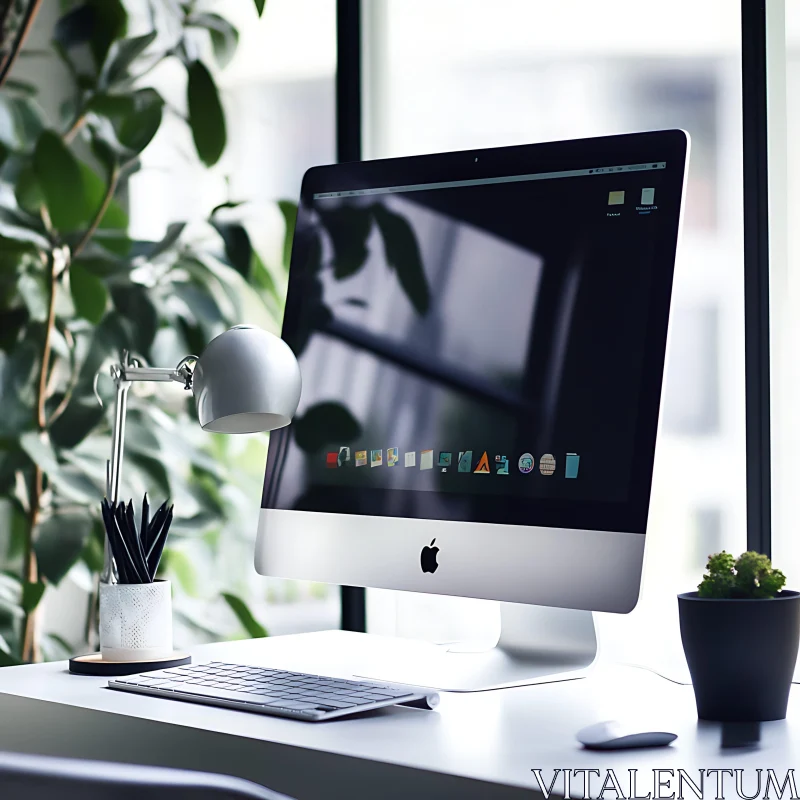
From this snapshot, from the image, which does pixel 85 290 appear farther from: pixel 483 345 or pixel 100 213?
pixel 483 345

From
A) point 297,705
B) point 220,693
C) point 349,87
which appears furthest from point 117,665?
point 349,87

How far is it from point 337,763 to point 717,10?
142 centimetres

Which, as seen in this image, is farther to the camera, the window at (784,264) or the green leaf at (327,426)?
the window at (784,264)

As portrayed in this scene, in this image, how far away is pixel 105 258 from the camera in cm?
208

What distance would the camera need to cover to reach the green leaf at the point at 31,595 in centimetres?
194

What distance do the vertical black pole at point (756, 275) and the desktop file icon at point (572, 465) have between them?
629 millimetres

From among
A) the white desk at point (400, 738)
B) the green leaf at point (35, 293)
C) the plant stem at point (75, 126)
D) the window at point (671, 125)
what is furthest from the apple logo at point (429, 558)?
the plant stem at point (75, 126)

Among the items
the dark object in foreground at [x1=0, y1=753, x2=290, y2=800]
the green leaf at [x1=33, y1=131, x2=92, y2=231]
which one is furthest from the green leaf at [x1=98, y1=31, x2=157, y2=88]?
the dark object in foreground at [x1=0, y1=753, x2=290, y2=800]

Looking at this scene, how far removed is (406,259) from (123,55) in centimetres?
102

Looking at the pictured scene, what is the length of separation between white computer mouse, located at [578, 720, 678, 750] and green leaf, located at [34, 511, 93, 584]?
1.28m

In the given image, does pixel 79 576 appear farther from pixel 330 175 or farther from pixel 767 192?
pixel 767 192

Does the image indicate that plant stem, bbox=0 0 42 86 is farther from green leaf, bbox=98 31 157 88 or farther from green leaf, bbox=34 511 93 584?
green leaf, bbox=34 511 93 584

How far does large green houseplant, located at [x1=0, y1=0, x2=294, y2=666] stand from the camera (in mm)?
1985

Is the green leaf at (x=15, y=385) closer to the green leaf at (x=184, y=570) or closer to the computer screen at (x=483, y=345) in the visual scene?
the green leaf at (x=184, y=570)
